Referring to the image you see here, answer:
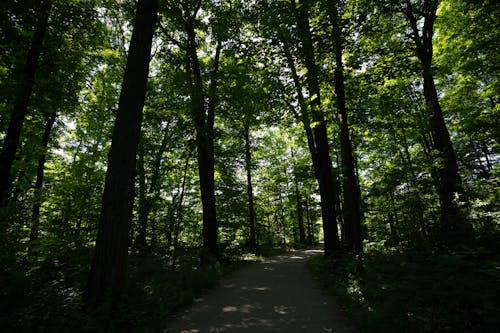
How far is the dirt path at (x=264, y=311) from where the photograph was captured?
4.69m

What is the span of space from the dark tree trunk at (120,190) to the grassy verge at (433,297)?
4.60m

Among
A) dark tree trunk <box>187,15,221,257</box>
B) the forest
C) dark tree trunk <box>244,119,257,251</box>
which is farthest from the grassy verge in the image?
dark tree trunk <box>244,119,257,251</box>

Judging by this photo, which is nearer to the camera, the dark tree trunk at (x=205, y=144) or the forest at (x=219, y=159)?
the forest at (x=219, y=159)

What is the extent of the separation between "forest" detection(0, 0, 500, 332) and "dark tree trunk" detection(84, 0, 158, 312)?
0.09 ft

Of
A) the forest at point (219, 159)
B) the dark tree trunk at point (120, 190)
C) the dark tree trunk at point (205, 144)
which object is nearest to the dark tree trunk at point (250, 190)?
the forest at point (219, 159)

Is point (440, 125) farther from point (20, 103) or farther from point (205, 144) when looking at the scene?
point (20, 103)

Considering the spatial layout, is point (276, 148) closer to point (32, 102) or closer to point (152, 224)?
point (152, 224)

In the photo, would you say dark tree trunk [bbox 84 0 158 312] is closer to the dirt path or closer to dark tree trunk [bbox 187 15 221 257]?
the dirt path

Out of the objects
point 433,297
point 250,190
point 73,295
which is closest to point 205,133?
point 73,295

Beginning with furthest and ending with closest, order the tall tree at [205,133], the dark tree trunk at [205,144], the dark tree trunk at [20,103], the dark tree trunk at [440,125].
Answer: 1. the dark tree trunk at [205,144]
2. the tall tree at [205,133]
3. the dark tree trunk at [440,125]
4. the dark tree trunk at [20,103]

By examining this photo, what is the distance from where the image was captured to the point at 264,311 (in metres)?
5.53

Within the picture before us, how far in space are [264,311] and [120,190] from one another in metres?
3.97

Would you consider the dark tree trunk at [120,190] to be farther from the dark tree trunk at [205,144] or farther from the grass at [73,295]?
the dark tree trunk at [205,144]

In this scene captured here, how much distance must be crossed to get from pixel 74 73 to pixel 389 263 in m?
12.0
